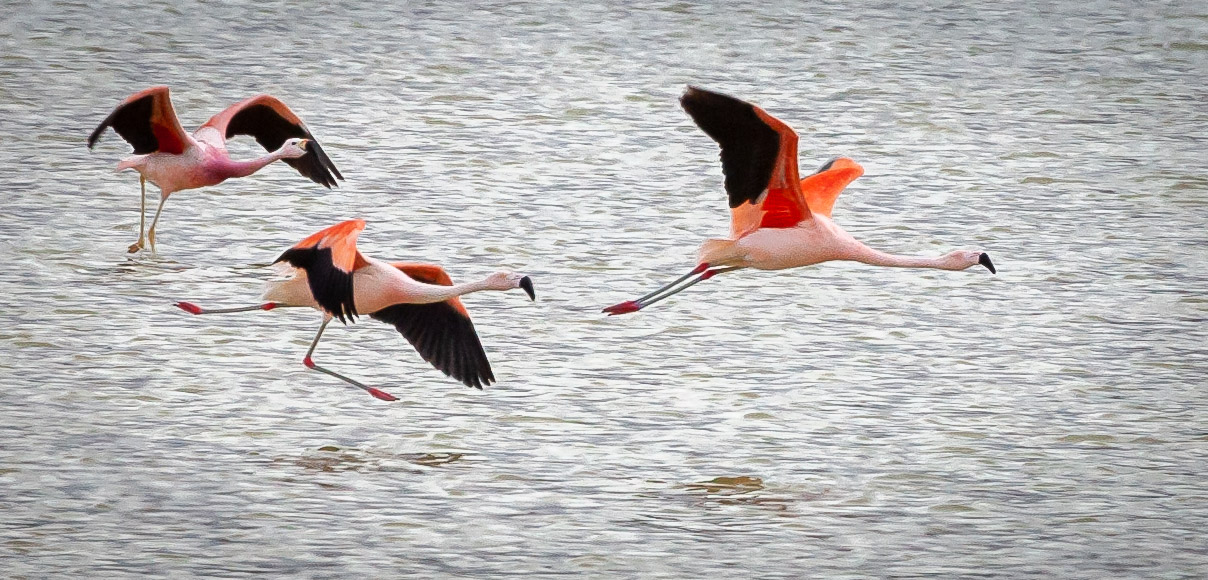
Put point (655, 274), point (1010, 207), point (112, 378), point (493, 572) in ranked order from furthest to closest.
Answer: point (1010, 207) → point (655, 274) → point (112, 378) → point (493, 572)

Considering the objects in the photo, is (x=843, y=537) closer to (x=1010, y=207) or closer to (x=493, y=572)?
(x=493, y=572)

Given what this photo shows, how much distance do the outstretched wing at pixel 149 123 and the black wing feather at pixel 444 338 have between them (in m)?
1.86

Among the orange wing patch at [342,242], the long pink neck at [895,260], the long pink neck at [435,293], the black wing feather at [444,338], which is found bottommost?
the black wing feather at [444,338]

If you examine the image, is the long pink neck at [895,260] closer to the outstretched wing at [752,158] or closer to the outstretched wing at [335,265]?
the outstretched wing at [752,158]

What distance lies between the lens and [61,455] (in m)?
7.82

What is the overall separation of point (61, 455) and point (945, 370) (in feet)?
12.0

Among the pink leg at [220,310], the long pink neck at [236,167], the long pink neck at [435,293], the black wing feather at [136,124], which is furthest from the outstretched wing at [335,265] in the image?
the long pink neck at [236,167]

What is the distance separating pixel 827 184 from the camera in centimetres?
922

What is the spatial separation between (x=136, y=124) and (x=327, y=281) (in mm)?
2848

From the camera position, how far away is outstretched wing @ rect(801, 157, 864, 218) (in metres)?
9.19

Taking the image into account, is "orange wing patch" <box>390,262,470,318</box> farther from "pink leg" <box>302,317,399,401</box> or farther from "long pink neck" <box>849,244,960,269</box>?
"long pink neck" <box>849,244,960,269</box>

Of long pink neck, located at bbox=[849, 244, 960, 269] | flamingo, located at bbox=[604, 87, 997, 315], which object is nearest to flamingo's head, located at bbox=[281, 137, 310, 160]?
flamingo, located at bbox=[604, 87, 997, 315]

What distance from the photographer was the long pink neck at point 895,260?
8.66 meters

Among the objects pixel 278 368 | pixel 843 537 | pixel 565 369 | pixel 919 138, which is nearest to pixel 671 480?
pixel 843 537
